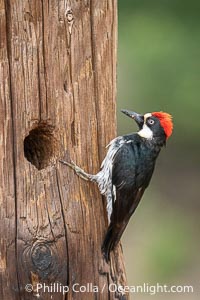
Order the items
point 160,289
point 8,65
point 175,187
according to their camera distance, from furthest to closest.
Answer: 1. point 175,187
2. point 160,289
3. point 8,65

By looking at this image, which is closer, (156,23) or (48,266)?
(48,266)

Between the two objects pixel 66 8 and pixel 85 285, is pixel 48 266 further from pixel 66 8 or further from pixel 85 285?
pixel 66 8

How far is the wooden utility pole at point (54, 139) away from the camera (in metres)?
6.88

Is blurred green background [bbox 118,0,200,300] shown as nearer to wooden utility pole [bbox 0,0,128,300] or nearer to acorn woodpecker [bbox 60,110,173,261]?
acorn woodpecker [bbox 60,110,173,261]

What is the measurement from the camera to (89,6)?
706cm

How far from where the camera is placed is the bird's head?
761 centimetres

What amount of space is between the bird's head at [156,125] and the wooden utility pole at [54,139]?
0.48 m

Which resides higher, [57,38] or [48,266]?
[57,38]

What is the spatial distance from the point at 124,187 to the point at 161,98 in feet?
19.6

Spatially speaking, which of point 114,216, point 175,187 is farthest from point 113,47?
point 175,187

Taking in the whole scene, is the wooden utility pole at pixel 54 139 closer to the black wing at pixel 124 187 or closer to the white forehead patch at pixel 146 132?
the black wing at pixel 124 187

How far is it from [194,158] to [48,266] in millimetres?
8003

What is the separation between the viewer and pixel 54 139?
7.05m

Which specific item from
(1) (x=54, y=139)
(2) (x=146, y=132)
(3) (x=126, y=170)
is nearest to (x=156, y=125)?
(2) (x=146, y=132)
